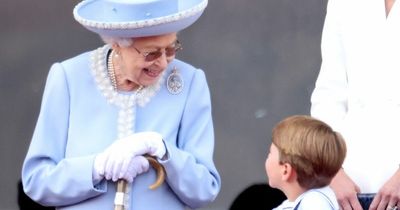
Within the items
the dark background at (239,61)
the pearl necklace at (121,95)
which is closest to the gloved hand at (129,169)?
the pearl necklace at (121,95)

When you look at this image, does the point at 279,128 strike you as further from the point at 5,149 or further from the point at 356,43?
the point at 5,149

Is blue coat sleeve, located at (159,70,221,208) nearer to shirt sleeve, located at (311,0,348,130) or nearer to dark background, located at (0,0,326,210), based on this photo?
shirt sleeve, located at (311,0,348,130)

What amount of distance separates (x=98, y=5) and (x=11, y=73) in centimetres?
157

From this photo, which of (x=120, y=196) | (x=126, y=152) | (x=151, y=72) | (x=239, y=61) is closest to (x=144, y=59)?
(x=151, y=72)

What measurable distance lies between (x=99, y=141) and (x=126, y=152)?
0.73 ft

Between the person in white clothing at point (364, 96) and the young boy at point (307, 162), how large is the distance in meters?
0.36

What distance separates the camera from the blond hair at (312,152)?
15.3 feet

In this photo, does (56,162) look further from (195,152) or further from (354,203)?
(354,203)

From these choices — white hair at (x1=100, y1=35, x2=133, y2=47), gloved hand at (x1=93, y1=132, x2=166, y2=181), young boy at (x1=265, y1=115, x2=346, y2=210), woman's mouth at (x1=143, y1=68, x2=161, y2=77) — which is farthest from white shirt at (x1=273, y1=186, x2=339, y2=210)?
white hair at (x1=100, y1=35, x2=133, y2=47)

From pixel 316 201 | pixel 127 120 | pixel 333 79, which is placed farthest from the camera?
pixel 333 79

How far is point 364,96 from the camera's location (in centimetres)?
518

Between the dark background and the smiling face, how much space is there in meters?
1.54

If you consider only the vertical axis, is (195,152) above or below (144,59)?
below

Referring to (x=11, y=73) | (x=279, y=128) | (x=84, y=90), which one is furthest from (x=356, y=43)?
(x=11, y=73)
